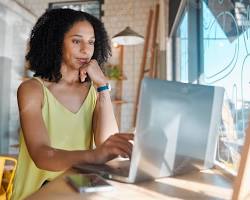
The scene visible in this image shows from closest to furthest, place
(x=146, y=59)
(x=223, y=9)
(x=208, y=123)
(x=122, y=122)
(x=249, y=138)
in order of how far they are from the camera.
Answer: (x=249, y=138) → (x=208, y=123) → (x=223, y=9) → (x=146, y=59) → (x=122, y=122)

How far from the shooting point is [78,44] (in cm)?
114

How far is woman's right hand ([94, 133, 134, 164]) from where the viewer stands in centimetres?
75

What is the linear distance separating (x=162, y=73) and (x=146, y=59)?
0.76 m

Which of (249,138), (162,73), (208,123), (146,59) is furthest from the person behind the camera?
(146,59)

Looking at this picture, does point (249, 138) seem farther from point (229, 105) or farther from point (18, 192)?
point (18, 192)

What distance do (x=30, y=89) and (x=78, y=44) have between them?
252mm

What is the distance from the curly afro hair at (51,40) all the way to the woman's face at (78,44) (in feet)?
0.09

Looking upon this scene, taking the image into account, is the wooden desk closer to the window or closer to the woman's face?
the window

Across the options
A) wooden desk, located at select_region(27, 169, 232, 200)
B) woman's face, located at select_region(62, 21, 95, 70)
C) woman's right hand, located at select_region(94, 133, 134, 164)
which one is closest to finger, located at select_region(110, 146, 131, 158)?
woman's right hand, located at select_region(94, 133, 134, 164)

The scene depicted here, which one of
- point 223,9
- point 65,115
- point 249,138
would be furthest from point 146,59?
point 249,138

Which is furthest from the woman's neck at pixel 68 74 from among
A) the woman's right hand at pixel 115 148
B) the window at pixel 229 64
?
the window at pixel 229 64

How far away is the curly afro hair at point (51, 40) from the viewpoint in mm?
1178

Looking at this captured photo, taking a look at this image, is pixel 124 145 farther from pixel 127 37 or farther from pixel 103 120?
pixel 127 37

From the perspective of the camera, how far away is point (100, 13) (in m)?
A: 5.07
